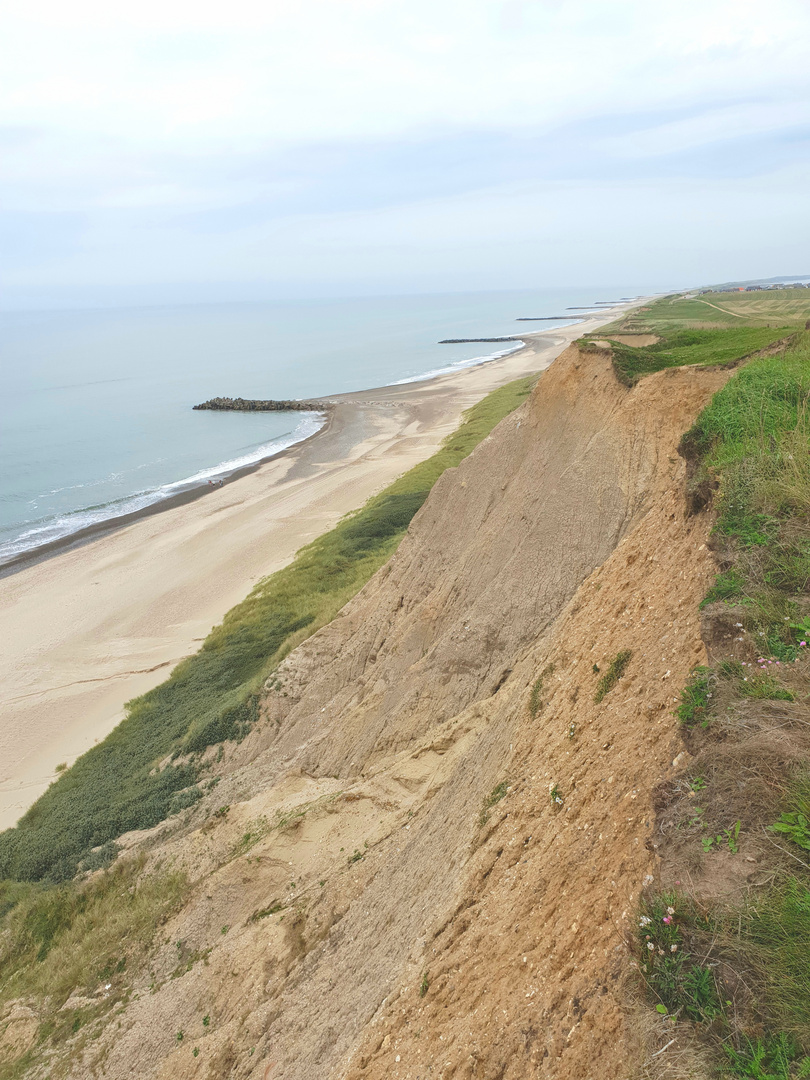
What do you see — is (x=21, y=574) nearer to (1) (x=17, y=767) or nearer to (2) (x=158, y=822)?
(1) (x=17, y=767)

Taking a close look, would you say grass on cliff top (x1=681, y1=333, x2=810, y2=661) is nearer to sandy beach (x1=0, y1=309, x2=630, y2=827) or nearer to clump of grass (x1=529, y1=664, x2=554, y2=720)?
clump of grass (x1=529, y1=664, x2=554, y2=720)

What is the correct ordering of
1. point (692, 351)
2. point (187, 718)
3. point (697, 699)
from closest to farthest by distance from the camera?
point (697, 699)
point (187, 718)
point (692, 351)

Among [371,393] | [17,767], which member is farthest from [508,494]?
[371,393]

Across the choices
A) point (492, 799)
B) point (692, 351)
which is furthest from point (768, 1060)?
point (692, 351)

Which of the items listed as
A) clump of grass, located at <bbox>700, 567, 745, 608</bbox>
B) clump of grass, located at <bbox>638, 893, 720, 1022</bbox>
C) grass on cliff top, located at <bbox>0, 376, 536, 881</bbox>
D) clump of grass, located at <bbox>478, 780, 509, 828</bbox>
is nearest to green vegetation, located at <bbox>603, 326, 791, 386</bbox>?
clump of grass, located at <bbox>700, 567, 745, 608</bbox>

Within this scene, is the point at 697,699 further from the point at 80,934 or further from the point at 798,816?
the point at 80,934

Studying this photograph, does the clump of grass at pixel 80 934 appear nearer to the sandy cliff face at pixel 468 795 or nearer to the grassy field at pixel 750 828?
the sandy cliff face at pixel 468 795

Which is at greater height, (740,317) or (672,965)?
(740,317)
